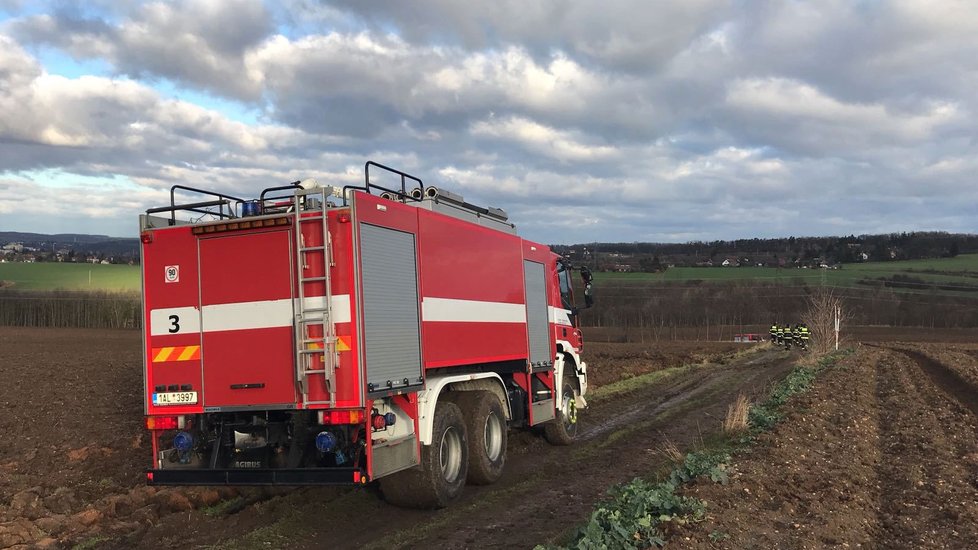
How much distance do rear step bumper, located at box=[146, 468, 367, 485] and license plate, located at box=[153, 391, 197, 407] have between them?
70 cm

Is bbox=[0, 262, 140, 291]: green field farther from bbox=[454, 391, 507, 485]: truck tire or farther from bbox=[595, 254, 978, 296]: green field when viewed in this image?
bbox=[454, 391, 507, 485]: truck tire

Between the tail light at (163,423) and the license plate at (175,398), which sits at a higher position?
the license plate at (175,398)

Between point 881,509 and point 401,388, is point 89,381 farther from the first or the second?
point 881,509

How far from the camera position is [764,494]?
7.00m

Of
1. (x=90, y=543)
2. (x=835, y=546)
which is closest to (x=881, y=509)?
(x=835, y=546)

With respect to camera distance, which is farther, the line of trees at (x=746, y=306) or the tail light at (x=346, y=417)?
the line of trees at (x=746, y=306)

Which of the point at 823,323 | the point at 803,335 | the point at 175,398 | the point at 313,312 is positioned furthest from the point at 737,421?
the point at 803,335

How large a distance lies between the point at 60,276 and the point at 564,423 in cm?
6682

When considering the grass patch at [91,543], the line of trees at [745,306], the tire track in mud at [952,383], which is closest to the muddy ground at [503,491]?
the grass patch at [91,543]

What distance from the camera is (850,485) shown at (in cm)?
771

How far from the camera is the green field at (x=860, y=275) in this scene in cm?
8012

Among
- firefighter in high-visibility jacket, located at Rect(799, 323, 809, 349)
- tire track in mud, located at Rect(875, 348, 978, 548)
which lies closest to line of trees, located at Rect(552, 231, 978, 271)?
firefighter in high-visibility jacket, located at Rect(799, 323, 809, 349)

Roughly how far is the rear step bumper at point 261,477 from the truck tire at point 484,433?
2378 mm

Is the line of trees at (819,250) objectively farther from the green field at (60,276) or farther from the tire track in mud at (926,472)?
the tire track in mud at (926,472)
